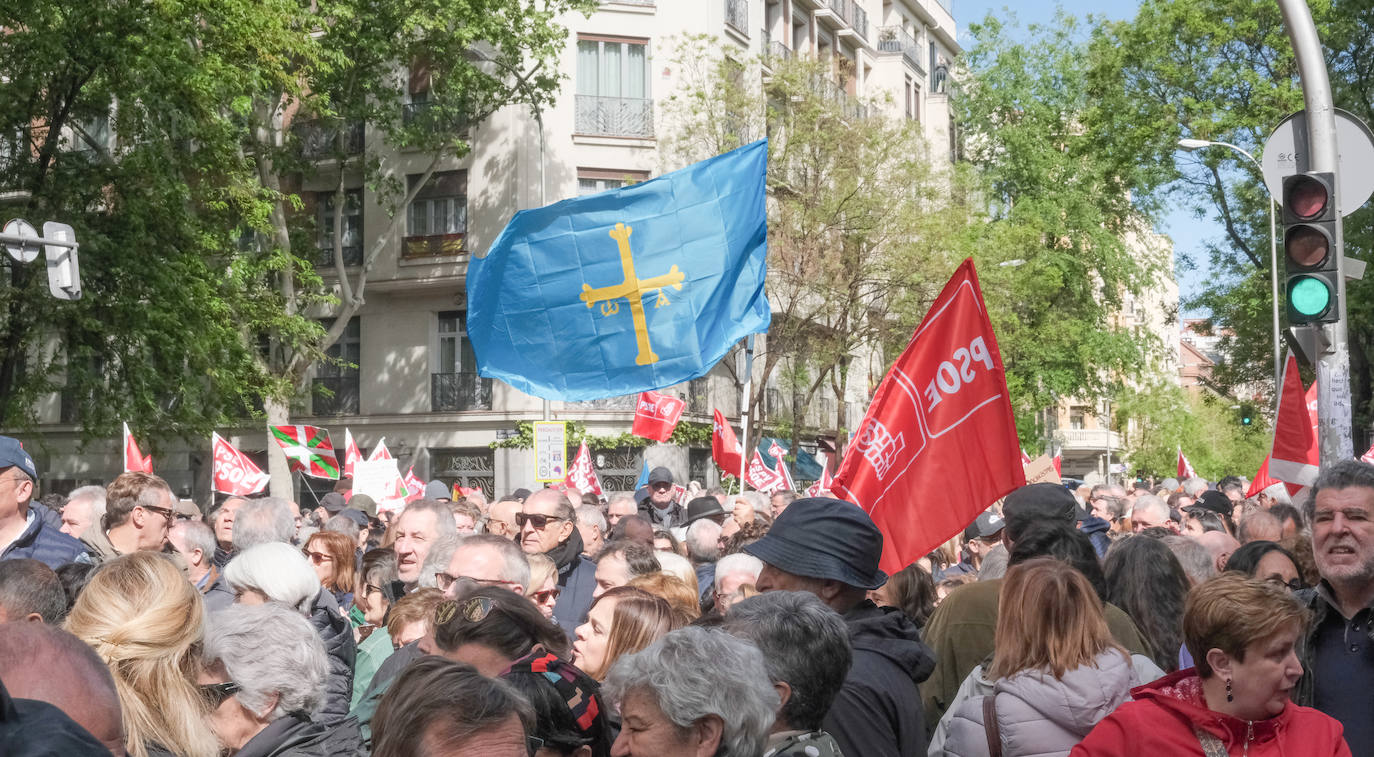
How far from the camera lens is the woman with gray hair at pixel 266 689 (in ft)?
13.3

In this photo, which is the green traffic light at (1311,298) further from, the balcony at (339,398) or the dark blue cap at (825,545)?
the balcony at (339,398)

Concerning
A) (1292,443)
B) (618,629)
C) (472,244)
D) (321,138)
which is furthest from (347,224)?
(618,629)

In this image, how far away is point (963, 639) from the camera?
17.9ft

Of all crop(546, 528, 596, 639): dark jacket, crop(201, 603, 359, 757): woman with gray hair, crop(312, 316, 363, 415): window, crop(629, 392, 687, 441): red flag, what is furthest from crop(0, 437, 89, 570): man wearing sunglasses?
crop(312, 316, 363, 415): window

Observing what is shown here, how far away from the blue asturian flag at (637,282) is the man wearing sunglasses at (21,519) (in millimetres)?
3666

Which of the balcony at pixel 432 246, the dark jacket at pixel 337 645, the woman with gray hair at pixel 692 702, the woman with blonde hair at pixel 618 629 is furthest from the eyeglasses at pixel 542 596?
the balcony at pixel 432 246

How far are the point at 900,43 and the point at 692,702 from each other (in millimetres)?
48201

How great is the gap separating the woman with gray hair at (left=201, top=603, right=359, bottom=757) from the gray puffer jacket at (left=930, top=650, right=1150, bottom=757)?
1.92 m

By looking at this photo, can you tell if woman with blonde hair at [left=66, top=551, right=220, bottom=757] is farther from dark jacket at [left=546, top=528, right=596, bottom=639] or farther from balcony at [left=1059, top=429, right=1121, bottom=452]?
balcony at [left=1059, top=429, right=1121, bottom=452]

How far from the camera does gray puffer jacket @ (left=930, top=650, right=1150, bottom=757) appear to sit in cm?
415

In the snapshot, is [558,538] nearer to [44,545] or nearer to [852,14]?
[44,545]

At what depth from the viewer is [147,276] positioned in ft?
73.7

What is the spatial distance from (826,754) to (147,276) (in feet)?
69.3

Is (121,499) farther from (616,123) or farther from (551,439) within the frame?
(616,123)
